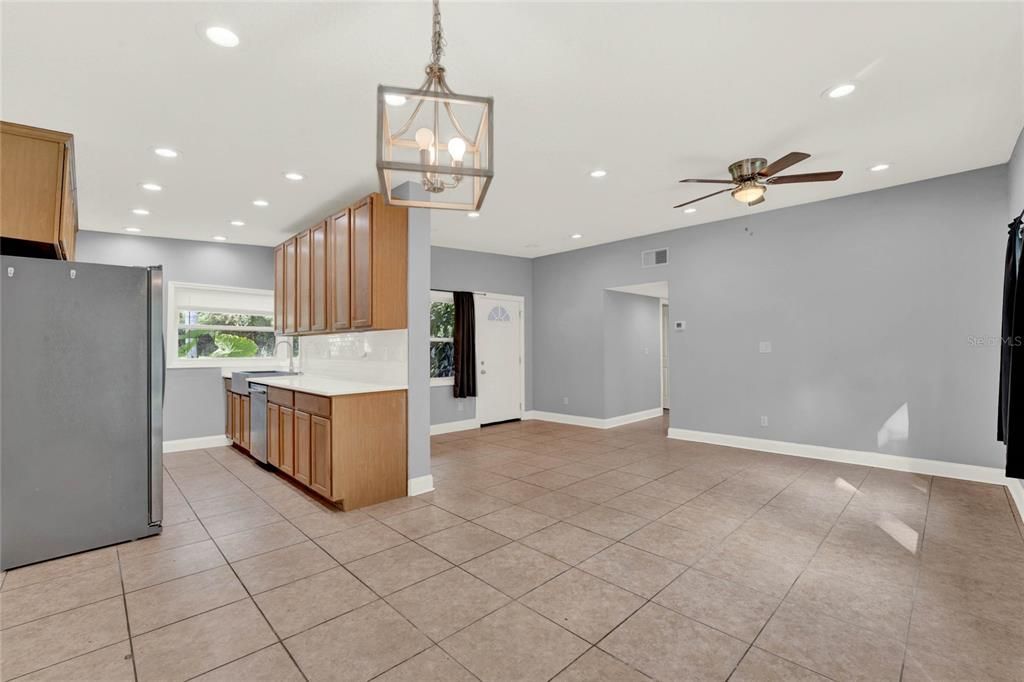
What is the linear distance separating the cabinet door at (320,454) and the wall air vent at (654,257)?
4944 mm

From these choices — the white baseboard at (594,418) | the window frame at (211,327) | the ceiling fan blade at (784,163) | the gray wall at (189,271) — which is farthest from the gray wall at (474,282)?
the ceiling fan blade at (784,163)

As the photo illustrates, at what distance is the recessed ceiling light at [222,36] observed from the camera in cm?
219

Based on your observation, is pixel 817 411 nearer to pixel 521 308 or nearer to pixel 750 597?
pixel 750 597

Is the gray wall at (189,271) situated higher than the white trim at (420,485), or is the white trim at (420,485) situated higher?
the gray wall at (189,271)

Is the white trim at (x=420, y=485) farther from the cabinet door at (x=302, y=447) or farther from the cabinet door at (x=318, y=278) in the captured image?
the cabinet door at (x=318, y=278)

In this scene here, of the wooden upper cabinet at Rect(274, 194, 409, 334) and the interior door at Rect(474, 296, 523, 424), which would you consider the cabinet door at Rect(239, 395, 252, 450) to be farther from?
the interior door at Rect(474, 296, 523, 424)

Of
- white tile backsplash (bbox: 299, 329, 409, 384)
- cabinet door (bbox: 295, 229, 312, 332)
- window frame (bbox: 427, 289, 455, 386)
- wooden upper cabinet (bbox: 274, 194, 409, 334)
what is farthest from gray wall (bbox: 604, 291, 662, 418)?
cabinet door (bbox: 295, 229, 312, 332)

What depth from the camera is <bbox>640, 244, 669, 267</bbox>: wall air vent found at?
659 centimetres

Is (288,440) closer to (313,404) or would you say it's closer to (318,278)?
(313,404)

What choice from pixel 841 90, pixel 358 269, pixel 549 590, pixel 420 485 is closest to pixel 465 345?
pixel 358 269

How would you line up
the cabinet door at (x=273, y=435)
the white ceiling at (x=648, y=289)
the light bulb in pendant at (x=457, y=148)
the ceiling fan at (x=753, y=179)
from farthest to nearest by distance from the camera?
the white ceiling at (x=648, y=289) < the cabinet door at (x=273, y=435) < the ceiling fan at (x=753, y=179) < the light bulb in pendant at (x=457, y=148)

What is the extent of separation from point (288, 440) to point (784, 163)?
15.8 feet

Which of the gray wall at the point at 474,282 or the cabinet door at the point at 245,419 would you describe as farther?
the gray wall at the point at 474,282

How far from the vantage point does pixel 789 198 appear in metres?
5.10
